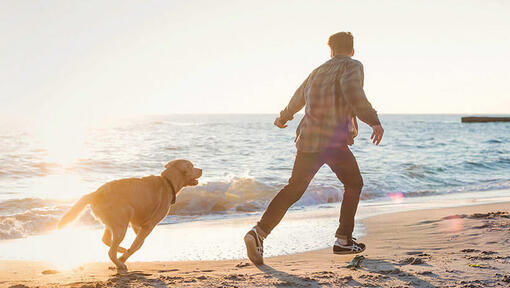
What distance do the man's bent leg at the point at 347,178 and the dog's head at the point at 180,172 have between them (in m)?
1.37

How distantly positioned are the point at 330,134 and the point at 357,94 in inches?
16.9

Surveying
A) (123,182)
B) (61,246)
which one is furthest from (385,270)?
(61,246)

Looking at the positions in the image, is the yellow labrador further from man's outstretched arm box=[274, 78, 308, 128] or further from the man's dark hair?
the man's dark hair

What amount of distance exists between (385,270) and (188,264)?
189 centimetres

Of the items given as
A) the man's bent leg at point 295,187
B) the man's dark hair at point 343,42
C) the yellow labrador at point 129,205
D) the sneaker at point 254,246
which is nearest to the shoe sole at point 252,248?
the sneaker at point 254,246

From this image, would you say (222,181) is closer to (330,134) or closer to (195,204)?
(195,204)

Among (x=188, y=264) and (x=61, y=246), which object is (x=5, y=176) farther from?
(x=188, y=264)

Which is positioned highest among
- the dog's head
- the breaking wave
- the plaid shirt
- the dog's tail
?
the plaid shirt

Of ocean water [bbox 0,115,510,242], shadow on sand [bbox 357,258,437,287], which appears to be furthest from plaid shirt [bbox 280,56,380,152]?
ocean water [bbox 0,115,510,242]

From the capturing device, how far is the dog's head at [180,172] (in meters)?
4.69

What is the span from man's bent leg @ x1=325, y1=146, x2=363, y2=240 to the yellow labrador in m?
1.50

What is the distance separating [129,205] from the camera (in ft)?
14.0

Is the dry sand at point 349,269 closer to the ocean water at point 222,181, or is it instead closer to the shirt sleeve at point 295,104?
the shirt sleeve at point 295,104

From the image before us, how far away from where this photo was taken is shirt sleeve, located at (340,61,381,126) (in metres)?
4.01
